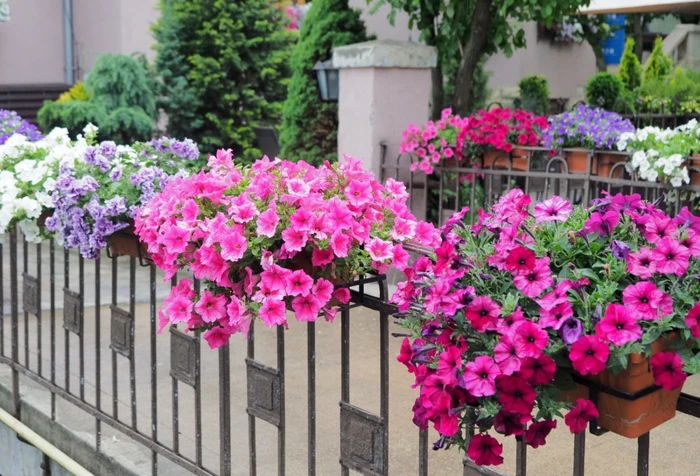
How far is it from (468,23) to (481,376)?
629 centimetres

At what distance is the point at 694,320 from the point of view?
66.2 inches

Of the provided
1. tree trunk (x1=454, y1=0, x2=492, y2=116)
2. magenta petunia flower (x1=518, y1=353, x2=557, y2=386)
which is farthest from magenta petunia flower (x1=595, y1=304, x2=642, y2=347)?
tree trunk (x1=454, y1=0, x2=492, y2=116)

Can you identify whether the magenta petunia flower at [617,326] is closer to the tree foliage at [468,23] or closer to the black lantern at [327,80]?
the tree foliage at [468,23]

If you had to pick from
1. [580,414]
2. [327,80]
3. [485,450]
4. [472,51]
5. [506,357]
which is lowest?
[485,450]

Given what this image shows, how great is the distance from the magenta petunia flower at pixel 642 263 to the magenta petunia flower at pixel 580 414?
26 cm

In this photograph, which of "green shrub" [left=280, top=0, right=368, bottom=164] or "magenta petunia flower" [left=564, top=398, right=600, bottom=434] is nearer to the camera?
"magenta petunia flower" [left=564, top=398, right=600, bottom=434]

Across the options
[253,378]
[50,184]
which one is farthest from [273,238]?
[50,184]

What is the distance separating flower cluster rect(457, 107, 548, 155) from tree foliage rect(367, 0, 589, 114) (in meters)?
0.99

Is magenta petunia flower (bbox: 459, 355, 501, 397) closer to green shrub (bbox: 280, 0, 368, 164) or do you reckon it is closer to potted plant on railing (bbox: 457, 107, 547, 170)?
potted plant on railing (bbox: 457, 107, 547, 170)

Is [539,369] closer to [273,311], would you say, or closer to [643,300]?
[643,300]

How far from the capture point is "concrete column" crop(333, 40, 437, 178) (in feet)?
22.5

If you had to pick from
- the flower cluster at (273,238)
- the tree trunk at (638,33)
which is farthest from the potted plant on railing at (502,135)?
the tree trunk at (638,33)

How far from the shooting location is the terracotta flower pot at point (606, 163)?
606cm

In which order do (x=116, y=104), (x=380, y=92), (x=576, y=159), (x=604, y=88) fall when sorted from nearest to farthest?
(x=576, y=159) < (x=380, y=92) < (x=116, y=104) < (x=604, y=88)
